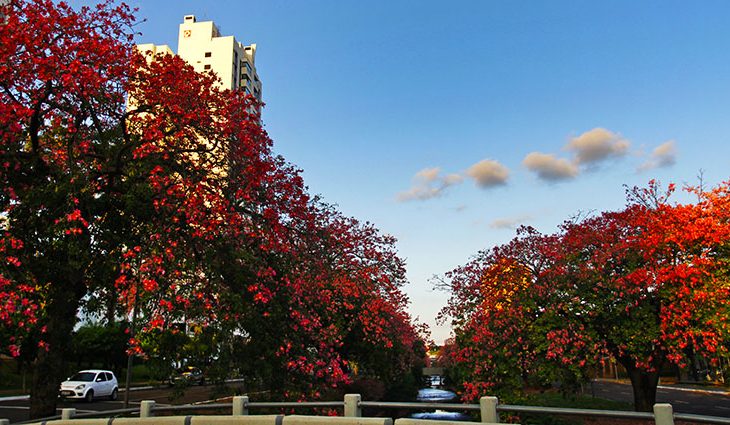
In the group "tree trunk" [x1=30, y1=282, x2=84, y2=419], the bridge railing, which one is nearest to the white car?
"tree trunk" [x1=30, y1=282, x2=84, y2=419]

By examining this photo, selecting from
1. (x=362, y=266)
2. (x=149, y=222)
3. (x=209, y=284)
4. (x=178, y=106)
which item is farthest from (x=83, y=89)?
(x=362, y=266)

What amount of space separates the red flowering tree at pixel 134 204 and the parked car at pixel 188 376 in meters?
1.08

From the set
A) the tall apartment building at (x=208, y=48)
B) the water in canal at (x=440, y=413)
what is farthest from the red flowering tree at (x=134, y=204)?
the tall apartment building at (x=208, y=48)

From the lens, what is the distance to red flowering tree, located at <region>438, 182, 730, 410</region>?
1855cm

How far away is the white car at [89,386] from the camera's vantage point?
1188 inches

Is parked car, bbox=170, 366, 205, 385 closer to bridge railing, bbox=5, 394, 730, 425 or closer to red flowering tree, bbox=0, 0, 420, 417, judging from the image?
red flowering tree, bbox=0, 0, 420, 417

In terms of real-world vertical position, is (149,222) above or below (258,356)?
above

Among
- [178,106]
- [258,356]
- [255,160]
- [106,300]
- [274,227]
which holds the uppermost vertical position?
[178,106]

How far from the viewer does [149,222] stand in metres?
13.5

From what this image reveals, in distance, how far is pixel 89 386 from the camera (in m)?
30.9

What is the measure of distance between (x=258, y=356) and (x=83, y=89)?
7.70 m

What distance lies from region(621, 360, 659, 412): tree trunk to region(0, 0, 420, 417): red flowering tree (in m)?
13.2

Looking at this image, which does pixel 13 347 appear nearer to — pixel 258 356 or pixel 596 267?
pixel 258 356

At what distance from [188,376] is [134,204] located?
459 centimetres
